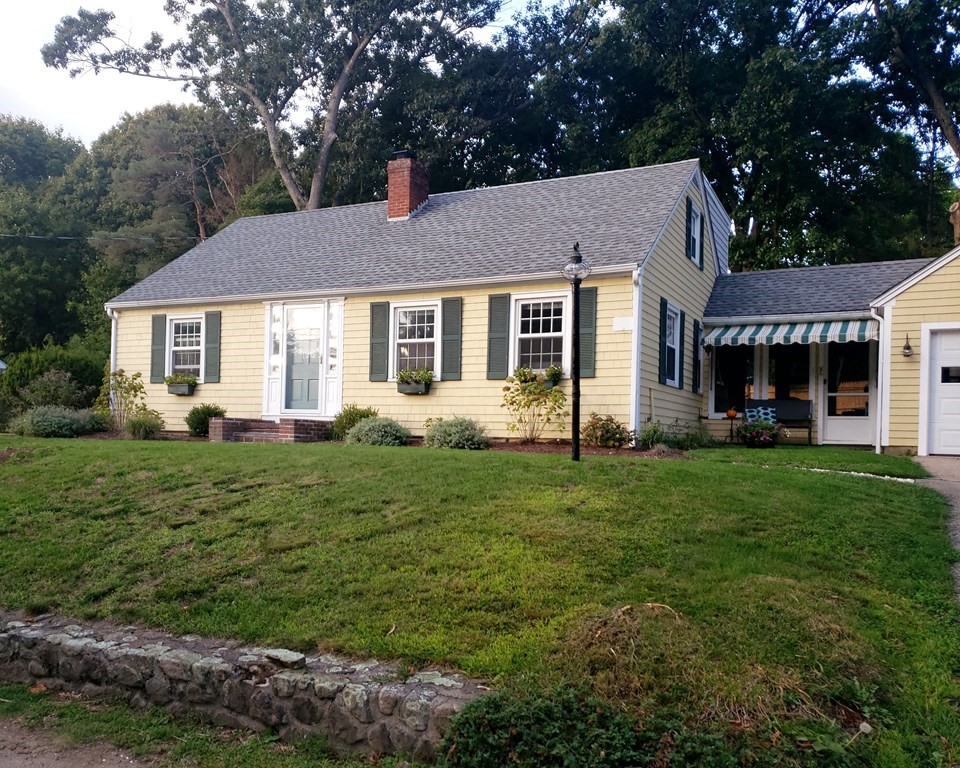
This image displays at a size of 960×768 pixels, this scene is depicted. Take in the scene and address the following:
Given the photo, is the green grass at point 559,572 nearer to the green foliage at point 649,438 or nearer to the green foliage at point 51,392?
the green foliage at point 649,438

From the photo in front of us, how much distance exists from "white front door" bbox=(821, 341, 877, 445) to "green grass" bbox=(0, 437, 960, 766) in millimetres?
6324

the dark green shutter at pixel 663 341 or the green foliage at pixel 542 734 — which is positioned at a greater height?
the dark green shutter at pixel 663 341

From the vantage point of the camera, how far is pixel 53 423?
1391cm

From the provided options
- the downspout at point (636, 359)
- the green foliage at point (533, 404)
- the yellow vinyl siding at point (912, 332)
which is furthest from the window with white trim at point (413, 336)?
the yellow vinyl siding at point (912, 332)

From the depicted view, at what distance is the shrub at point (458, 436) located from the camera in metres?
11.8

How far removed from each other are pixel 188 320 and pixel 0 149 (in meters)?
30.5

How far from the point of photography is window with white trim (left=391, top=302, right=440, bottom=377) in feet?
46.2

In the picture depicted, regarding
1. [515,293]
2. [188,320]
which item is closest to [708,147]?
[515,293]

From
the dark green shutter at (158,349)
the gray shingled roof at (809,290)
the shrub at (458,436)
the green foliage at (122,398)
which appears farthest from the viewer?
the dark green shutter at (158,349)

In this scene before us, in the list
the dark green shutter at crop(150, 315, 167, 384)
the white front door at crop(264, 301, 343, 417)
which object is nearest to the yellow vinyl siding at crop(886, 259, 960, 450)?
the white front door at crop(264, 301, 343, 417)

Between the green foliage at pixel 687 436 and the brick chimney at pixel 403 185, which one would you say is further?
the brick chimney at pixel 403 185

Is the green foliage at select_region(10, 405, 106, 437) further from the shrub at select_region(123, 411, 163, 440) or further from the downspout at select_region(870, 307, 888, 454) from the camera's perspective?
the downspout at select_region(870, 307, 888, 454)

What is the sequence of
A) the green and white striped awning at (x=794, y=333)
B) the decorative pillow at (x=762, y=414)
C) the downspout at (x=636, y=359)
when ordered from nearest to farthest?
1. the downspout at (x=636, y=359)
2. the green and white striped awning at (x=794, y=333)
3. the decorative pillow at (x=762, y=414)

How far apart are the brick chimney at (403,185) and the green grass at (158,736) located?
13455 millimetres
